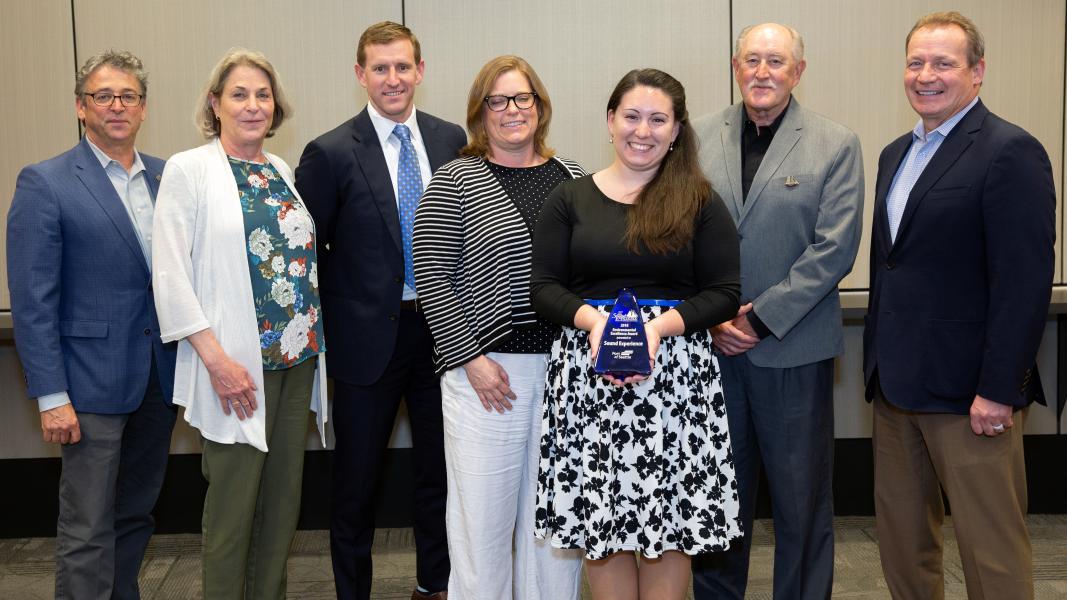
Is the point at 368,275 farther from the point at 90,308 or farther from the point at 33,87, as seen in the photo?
the point at 33,87

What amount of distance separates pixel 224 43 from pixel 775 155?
2489mm

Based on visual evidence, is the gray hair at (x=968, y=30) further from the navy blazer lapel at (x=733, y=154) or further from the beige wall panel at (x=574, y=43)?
the beige wall panel at (x=574, y=43)

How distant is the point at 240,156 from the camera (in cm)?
261

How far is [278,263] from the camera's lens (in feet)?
8.34

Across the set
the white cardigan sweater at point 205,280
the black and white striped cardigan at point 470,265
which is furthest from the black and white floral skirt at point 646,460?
the white cardigan sweater at point 205,280

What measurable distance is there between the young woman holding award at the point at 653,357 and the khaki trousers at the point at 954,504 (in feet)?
2.18

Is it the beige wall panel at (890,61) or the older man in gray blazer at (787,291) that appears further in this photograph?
the beige wall panel at (890,61)

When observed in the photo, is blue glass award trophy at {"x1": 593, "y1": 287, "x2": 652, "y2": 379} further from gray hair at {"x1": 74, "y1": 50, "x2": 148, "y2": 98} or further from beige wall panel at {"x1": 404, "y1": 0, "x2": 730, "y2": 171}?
beige wall panel at {"x1": 404, "y1": 0, "x2": 730, "y2": 171}

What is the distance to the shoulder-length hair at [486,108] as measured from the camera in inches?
97.8

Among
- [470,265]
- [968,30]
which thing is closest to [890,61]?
[968,30]

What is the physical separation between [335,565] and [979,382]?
2.03 m

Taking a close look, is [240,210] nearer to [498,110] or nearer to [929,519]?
[498,110]

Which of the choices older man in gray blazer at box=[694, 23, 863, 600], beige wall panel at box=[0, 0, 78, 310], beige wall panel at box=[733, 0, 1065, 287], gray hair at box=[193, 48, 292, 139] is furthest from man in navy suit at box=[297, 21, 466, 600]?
beige wall panel at box=[733, 0, 1065, 287]

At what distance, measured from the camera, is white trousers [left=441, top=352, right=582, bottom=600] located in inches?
96.5
